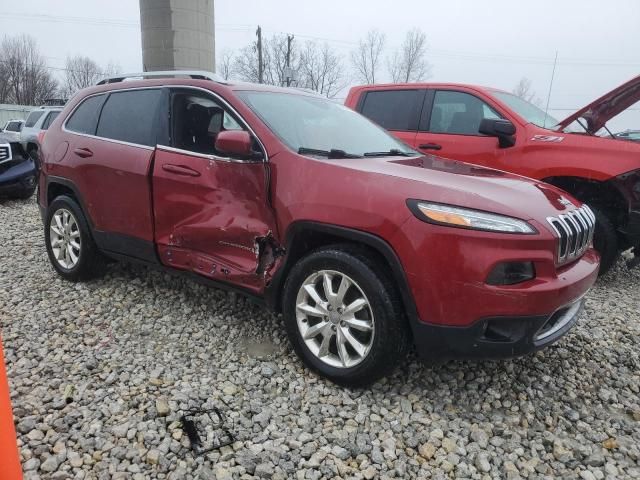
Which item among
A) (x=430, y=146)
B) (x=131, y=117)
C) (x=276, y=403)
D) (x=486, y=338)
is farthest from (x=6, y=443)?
Answer: (x=430, y=146)

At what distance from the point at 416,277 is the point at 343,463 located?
928 millimetres

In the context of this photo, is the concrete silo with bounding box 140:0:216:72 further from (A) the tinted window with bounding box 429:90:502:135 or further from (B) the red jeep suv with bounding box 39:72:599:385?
(B) the red jeep suv with bounding box 39:72:599:385

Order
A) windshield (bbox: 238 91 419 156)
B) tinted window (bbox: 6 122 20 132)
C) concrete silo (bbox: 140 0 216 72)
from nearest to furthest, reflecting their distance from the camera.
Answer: windshield (bbox: 238 91 419 156), tinted window (bbox: 6 122 20 132), concrete silo (bbox: 140 0 216 72)

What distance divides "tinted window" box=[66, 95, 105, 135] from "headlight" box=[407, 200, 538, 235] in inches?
117

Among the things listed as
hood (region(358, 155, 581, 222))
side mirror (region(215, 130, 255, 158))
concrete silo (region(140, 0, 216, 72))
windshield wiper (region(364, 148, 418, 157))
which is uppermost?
concrete silo (region(140, 0, 216, 72))

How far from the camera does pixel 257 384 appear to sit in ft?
9.30

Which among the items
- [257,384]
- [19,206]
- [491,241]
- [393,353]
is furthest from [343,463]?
[19,206]

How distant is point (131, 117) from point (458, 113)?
3.25 meters

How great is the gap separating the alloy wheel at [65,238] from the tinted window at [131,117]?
82cm

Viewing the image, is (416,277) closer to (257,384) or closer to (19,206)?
(257,384)

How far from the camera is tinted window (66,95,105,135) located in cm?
404

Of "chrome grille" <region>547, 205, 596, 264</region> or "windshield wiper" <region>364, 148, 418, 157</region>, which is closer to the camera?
"chrome grille" <region>547, 205, 596, 264</region>

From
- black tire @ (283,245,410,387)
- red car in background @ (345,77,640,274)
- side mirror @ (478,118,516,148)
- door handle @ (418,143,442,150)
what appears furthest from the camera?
door handle @ (418,143,442,150)

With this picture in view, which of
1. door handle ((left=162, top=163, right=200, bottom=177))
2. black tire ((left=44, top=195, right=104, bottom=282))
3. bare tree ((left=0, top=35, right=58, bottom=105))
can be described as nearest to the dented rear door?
door handle ((left=162, top=163, right=200, bottom=177))
